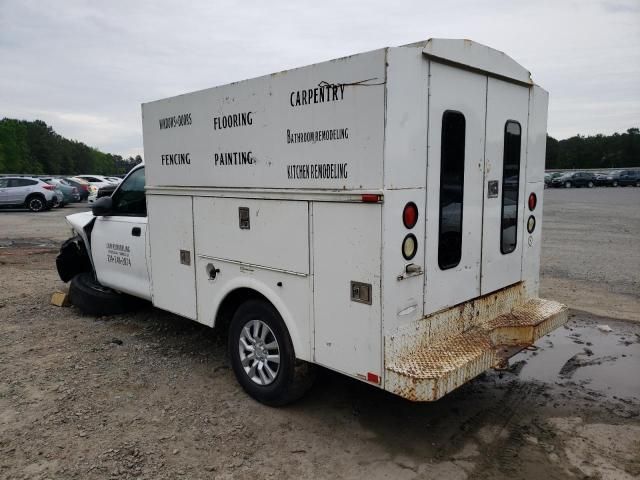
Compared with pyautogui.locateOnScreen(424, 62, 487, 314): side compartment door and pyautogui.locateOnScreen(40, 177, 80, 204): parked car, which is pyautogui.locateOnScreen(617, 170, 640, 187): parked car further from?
pyautogui.locateOnScreen(424, 62, 487, 314): side compartment door

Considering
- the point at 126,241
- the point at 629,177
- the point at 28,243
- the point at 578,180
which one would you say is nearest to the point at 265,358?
the point at 126,241

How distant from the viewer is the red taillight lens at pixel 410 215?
133 inches

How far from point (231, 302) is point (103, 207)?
2315mm

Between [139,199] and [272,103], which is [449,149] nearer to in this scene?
[272,103]

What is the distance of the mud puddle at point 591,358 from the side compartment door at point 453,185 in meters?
1.48

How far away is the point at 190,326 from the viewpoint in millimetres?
6367

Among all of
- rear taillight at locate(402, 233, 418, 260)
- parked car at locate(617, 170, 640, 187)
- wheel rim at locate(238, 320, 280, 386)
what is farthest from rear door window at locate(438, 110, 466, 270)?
parked car at locate(617, 170, 640, 187)

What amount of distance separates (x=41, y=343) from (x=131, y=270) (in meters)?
1.22

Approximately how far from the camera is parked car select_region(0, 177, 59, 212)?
24.0m

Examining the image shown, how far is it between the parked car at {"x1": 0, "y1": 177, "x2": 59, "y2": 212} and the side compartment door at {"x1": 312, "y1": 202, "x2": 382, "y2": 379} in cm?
2401

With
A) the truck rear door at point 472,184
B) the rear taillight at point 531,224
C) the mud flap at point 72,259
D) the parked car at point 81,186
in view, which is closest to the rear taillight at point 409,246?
the truck rear door at point 472,184

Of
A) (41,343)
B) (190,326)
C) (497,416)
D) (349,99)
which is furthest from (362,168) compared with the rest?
(41,343)

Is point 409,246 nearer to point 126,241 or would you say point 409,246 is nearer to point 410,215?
point 410,215

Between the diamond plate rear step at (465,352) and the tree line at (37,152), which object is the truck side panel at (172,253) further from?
the tree line at (37,152)
